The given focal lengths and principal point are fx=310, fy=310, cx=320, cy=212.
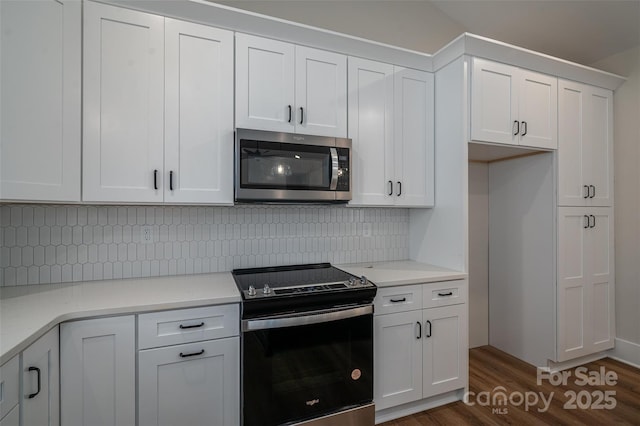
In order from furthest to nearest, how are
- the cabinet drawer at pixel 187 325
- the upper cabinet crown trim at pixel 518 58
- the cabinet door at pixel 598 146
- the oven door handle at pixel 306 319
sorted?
the cabinet door at pixel 598 146 → the upper cabinet crown trim at pixel 518 58 → the oven door handle at pixel 306 319 → the cabinet drawer at pixel 187 325

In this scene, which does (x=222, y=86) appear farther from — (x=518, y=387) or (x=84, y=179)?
(x=518, y=387)

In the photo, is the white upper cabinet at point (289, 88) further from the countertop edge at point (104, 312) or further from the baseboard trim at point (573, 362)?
the baseboard trim at point (573, 362)

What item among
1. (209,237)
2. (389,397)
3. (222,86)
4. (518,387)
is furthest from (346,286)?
(518,387)

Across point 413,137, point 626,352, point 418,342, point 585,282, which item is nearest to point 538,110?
point 413,137

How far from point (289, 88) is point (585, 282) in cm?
300

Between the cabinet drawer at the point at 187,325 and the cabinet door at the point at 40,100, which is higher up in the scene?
the cabinet door at the point at 40,100

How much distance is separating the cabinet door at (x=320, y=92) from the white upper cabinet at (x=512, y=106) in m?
0.96

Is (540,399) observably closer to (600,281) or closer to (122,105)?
(600,281)

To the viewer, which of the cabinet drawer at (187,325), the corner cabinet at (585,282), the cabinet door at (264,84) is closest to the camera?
the cabinet drawer at (187,325)

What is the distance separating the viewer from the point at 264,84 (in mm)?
2023

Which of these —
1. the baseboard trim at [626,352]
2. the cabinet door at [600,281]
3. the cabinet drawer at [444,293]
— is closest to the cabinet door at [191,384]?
the cabinet drawer at [444,293]

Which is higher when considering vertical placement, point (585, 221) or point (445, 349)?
point (585, 221)

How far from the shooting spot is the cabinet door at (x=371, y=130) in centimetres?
227

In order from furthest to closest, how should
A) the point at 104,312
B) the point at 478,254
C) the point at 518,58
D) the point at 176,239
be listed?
the point at 478,254 → the point at 518,58 → the point at 176,239 → the point at 104,312
